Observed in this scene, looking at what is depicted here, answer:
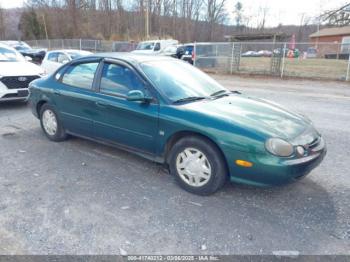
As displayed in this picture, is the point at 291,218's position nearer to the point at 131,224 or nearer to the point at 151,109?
the point at 131,224

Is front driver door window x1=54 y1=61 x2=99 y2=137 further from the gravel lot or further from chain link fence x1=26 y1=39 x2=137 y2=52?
chain link fence x1=26 y1=39 x2=137 y2=52

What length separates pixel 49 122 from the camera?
4984 millimetres

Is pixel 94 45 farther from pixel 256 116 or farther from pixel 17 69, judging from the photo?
pixel 256 116

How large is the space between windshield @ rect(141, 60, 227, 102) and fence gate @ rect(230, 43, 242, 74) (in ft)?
44.5

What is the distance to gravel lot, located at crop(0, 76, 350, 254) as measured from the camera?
2.53 m

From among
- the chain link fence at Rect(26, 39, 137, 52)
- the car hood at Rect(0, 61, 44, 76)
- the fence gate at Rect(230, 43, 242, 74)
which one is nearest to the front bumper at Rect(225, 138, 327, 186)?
the car hood at Rect(0, 61, 44, 76)

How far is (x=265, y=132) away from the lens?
298 centimetres

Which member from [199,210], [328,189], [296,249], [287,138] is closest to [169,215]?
[199,210]

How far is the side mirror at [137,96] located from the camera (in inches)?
136

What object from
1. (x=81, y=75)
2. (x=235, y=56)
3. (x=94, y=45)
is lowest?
(x=81, y=75)

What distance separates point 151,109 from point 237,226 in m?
1.61

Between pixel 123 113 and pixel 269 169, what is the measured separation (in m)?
1.88

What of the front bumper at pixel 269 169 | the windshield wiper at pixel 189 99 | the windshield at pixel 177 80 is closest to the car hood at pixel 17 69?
the windshield at pixel 177 80

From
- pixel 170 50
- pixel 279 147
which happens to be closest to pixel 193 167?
pixel 279 147
